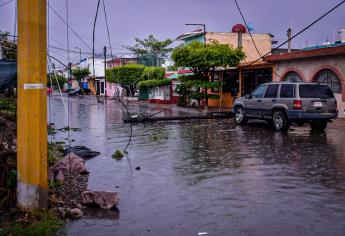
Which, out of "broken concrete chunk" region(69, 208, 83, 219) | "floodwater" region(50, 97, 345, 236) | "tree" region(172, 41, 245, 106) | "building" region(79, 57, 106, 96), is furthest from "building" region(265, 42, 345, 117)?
"building" region(79, 57, 106, 96)

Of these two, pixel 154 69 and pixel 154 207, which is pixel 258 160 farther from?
pixel 154 69

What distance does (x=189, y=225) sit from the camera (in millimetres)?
6078

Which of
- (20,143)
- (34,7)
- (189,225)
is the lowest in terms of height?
(189,225)

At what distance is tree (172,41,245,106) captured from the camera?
108ft

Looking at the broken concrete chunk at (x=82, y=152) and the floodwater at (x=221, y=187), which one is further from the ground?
the broken concrete chunk at (x=82, y=152)

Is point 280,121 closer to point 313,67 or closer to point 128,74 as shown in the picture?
point 313,67

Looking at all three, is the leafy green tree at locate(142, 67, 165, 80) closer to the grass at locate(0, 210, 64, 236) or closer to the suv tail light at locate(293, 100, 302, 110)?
the suv tail light at locate(293, 100, 302, 110)

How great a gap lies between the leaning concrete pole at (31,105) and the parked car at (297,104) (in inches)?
521

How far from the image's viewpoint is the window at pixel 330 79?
25.2m

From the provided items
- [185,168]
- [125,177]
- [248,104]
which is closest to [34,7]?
[125,177]

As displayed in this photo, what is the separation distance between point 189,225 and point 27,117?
2567 mm

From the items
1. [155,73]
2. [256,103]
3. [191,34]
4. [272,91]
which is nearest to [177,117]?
[256,103]

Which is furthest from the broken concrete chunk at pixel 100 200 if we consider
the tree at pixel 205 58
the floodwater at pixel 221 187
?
the tree at pixel 205 58

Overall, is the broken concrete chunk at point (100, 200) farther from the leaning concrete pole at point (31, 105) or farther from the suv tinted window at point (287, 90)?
the suv tinted window at point (287, 90)
